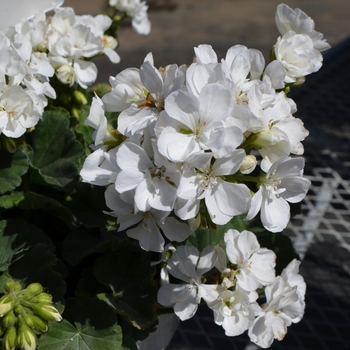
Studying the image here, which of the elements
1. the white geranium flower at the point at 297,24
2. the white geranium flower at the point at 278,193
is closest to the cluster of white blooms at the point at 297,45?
the white geranium flower at the point at 297,24

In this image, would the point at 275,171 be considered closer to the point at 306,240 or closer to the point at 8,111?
the point at 8,111

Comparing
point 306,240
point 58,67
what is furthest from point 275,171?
point 306,240

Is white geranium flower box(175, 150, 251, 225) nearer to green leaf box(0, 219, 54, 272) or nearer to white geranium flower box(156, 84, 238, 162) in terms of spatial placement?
white geranium flower box(156, 84, 238, 162)

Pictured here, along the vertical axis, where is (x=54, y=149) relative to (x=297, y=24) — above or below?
below

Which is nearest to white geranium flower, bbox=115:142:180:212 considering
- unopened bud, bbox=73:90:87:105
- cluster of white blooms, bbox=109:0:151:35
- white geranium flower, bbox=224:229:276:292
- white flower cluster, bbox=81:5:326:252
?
white flower cluster, bbox=81:5:326:252

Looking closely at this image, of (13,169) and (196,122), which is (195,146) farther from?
(13,169)

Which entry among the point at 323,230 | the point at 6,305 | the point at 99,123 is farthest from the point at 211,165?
the point at 323,230
